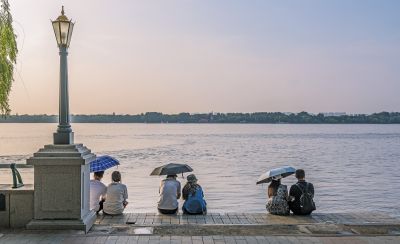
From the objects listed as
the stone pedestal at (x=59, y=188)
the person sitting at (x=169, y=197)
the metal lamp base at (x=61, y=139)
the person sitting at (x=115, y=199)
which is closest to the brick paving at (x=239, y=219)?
the person sitting at (x=115, y=199)

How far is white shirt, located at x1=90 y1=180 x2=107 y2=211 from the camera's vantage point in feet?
45.7

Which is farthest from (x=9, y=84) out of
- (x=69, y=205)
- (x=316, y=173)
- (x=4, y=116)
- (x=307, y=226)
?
(x=316, y=173)

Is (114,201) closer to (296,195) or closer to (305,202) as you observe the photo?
(296,195)

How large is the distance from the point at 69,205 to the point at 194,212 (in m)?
3.55

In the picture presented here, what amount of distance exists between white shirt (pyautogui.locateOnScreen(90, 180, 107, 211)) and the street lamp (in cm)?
268

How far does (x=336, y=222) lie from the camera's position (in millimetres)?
12703

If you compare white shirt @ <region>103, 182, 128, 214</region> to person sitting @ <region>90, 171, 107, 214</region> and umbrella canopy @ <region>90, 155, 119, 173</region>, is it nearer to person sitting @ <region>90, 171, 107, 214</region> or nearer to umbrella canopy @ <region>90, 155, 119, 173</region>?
person sitting @ <region>90, 171, 107, 214</region>

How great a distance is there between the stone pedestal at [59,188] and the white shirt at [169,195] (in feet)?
10.5

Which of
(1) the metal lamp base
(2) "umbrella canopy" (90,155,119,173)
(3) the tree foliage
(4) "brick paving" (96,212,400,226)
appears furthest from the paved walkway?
(3) the tree foliage

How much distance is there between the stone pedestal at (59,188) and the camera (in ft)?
35.8

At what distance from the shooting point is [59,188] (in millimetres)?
11008

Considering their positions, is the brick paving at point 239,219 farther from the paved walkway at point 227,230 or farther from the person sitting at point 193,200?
the person sitting at point 193,200

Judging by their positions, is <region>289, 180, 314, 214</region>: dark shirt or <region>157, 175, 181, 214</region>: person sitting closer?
<region>289, 180, 314, 214</region>: dark shirt

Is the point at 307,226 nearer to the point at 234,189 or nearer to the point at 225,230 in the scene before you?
the point at 225,230
